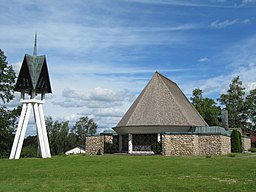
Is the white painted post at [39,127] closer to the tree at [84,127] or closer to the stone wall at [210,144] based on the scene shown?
the stone wall at [210,144]

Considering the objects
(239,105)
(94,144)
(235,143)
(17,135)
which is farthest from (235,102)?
(17,135)

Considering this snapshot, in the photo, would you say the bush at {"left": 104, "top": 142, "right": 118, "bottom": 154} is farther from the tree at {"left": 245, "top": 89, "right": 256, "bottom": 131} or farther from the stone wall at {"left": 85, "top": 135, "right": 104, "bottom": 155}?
the tree at {"left": 245, "top": 89, "right": 256, "bottom": 131}

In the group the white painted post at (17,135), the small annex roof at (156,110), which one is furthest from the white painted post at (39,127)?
the small annex roof at (156,110)

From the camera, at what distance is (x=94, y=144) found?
119 feet

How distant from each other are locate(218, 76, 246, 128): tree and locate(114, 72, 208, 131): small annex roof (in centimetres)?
3199

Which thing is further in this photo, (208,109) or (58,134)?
(58,134)

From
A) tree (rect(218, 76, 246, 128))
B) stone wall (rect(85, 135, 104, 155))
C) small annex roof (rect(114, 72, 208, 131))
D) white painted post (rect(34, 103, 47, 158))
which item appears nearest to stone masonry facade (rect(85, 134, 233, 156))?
small annex roof (rect(114, 72, 208, 131))

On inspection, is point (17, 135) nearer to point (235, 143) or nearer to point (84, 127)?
point (235, 143)

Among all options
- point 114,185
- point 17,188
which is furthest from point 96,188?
point 17,188

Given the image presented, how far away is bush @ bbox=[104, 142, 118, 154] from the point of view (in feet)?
113

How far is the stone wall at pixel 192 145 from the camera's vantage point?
30.1 meters

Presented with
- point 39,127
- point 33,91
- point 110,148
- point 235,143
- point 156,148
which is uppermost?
point 33,91

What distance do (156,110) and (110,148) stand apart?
638 cm

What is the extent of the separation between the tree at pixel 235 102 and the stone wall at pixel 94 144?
36.3 m
